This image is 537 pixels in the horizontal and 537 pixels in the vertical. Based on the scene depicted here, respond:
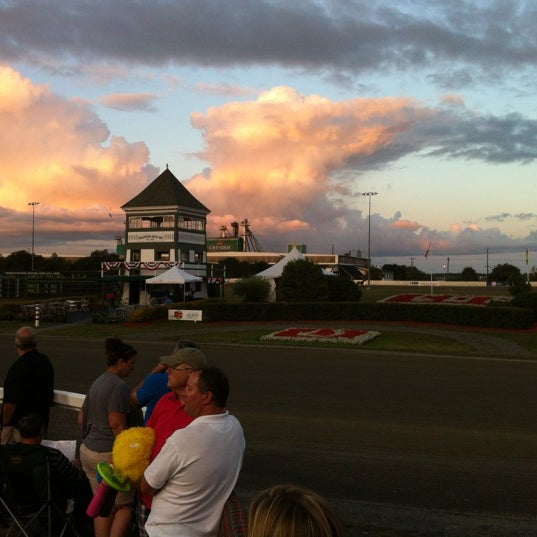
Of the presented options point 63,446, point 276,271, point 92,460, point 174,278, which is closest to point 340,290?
point 276,271

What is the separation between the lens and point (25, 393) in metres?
6.25

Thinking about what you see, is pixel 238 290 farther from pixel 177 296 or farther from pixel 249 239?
pixel 249 239

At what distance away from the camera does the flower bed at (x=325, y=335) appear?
87.9 feet

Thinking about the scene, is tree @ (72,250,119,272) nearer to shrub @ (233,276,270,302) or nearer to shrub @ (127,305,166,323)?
shrub @ (233,276,270,302)

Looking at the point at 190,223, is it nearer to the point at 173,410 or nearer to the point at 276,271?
the point at 276,271

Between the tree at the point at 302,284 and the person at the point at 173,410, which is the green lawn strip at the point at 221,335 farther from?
the person at the point at 173,410

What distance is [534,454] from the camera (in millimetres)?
9242

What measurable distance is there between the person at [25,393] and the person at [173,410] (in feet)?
7.34

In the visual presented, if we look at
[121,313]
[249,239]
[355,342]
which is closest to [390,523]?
[355,342]

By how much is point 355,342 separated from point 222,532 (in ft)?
74.6

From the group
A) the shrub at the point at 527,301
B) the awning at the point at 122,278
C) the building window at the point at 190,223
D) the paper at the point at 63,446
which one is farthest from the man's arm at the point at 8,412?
the building window at the point at 190,223

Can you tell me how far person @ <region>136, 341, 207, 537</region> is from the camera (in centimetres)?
422

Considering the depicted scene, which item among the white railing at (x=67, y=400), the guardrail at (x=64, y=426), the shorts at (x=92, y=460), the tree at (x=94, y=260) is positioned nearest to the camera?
the shorts at (x=92, y=460)

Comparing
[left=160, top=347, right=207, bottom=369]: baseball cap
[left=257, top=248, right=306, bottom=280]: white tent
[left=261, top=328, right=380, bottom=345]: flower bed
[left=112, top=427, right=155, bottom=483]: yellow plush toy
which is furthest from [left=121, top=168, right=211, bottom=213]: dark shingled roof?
[left=112, top=427, right=155, bottom=483]: yellow plush toy
